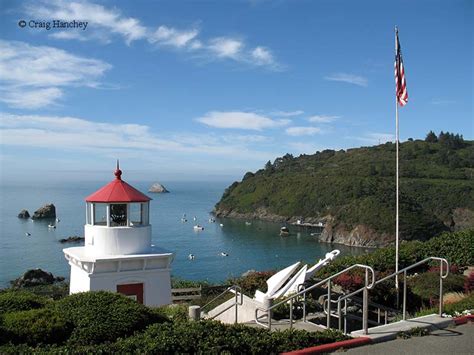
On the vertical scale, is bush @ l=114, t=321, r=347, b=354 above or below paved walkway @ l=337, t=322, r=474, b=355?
above

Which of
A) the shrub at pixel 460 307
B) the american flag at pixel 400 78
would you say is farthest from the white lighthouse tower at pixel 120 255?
the american flag at pixel 400 78

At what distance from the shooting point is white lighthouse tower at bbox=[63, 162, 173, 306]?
41.9 ft

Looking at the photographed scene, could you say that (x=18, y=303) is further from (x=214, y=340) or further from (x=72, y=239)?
(x=72, y=239)

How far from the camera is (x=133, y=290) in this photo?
13062 millimetres

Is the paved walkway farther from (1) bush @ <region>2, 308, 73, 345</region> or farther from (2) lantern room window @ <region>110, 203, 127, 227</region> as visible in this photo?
(2) lantern room window @ <region>110, 203, 127, 227</region>

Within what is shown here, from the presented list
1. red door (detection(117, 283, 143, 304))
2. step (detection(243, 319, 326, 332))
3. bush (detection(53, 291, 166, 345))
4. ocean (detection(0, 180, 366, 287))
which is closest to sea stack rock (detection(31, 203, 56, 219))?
ocean (detection(0, 180, 366, 287))

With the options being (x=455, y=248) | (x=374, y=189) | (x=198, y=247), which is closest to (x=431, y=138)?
(x=374, y=189)

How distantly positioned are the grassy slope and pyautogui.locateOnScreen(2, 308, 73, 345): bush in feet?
283

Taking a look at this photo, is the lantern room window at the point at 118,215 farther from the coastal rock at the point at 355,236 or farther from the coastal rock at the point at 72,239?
the coastal rock at the point at 355,236

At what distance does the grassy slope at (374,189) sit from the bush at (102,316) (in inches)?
3350

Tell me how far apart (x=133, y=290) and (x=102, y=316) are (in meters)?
5.14

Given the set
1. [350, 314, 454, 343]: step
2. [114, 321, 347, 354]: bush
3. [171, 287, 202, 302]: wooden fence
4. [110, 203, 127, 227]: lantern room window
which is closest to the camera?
[114, 321, 347, 354]: bush

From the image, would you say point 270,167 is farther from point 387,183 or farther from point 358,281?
point 358,281

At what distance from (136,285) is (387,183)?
105 metres
